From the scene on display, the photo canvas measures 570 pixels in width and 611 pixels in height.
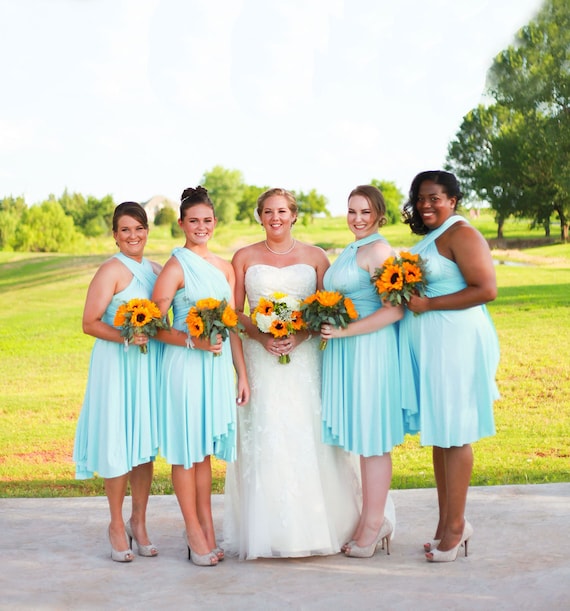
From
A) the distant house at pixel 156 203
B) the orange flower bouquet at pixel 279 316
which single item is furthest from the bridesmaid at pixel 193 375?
the distant house at pixel 156 203

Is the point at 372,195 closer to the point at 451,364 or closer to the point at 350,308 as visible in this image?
the point at 350,308

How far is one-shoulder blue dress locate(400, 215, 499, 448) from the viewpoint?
4.97 m

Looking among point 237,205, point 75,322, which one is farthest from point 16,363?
point 237,205

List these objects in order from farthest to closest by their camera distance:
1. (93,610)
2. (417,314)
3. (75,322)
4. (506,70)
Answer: (506,70) → (75,322) → (417,314) → (93,610)

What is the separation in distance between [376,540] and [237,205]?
137 feet

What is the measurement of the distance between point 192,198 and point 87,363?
530 inches

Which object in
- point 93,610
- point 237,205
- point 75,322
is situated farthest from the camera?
point 237,205

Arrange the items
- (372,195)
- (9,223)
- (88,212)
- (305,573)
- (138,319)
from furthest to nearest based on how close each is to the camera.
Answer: (88,212), (9,223), (372,195), (305,573), (138,319)

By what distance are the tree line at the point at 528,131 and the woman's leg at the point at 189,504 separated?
23.9 m

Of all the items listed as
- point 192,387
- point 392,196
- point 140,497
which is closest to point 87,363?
point 140,497

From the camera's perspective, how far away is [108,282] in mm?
5047

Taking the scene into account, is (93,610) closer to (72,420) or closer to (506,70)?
(72,420)

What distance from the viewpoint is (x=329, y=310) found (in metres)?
5.00

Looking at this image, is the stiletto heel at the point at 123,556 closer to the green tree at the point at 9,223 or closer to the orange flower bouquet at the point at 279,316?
the orange flower bouquet at the point at 279,316
